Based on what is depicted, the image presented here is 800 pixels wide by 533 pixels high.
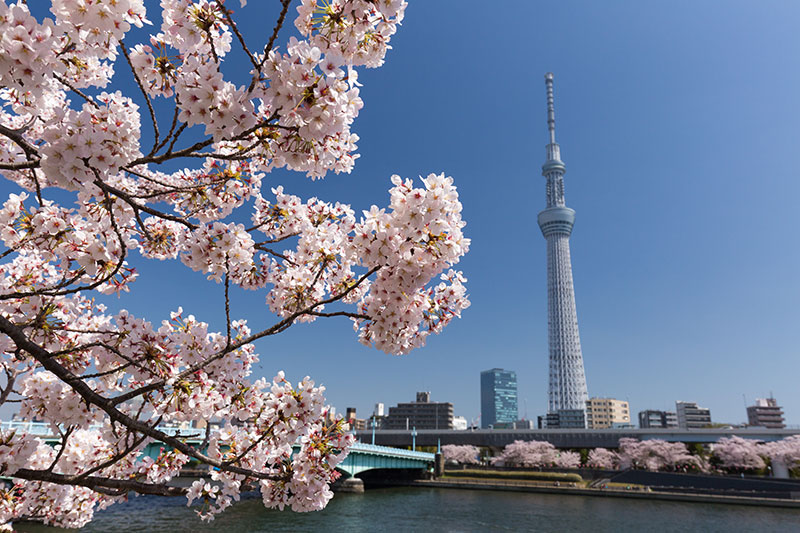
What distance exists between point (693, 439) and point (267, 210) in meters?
89.1

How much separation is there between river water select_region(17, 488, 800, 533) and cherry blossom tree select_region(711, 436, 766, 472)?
82.5ft

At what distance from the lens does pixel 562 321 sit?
141625 mm

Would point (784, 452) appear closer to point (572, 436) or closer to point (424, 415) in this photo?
point (572, 436)

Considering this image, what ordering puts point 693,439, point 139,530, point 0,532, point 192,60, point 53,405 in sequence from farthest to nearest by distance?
point 693,439 → point 139,530 → point 0,532 → point 53,405 → point 192,60

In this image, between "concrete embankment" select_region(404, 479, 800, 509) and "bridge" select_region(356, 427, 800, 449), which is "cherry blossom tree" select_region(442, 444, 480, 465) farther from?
"concrete embankment" select_region(404, 479, 800, 509)

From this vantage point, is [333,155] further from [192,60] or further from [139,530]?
[139,530]

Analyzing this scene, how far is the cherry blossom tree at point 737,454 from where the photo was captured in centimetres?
6388

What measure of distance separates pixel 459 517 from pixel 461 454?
158 feet

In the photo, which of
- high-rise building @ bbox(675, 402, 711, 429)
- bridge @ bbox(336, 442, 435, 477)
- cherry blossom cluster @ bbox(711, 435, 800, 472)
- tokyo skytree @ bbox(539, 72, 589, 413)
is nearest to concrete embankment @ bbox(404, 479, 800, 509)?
bridge @ bbox(336, 442, 435, 477)

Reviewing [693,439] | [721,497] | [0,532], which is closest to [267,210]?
[0,532]

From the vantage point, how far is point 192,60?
3.39 m

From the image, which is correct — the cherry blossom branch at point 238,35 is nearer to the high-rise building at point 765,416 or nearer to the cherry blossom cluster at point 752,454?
the cherry blossom cluster at point 752,454

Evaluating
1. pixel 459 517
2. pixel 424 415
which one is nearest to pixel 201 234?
pixel 459 517

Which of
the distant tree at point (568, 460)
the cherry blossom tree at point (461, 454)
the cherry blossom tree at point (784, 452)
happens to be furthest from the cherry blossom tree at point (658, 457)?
the cherry blossom tree at point (461, 454)
